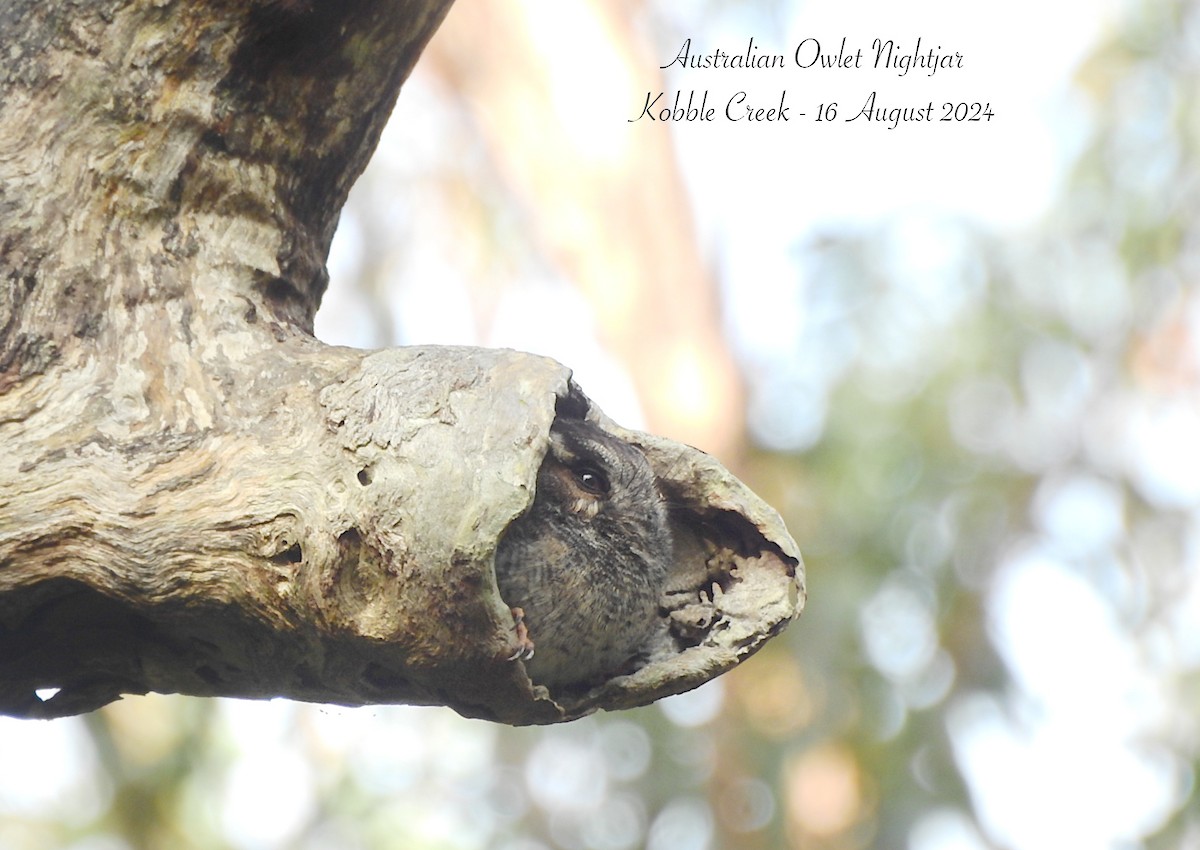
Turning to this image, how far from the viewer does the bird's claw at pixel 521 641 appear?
1.60m

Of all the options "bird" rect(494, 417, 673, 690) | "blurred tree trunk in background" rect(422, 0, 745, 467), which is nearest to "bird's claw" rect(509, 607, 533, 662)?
"bird" rect(494, 417, 673, 690)

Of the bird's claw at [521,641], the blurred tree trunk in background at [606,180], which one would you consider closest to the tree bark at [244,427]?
the bird's claw at [521,641]

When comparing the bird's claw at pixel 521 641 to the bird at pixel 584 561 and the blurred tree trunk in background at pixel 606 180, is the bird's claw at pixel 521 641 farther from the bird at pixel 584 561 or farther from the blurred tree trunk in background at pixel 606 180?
the blurred tree trunk in background at pixel 606 180

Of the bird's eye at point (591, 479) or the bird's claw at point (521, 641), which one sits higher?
the bird's eye at point (591, 479)

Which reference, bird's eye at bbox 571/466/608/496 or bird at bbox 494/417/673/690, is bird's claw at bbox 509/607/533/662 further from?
bird's eye at bbox 571/466/608/496

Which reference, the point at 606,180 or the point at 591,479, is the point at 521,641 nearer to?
the point at 591,479

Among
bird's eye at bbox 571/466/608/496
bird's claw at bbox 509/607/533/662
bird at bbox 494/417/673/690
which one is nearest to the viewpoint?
bird's claw at bbox 509/607/533/662

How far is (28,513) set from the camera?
1752mm

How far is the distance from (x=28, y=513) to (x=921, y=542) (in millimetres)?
8689

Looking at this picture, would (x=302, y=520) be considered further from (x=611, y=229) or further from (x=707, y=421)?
(x=707, y=421)

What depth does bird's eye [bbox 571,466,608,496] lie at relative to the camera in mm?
1808

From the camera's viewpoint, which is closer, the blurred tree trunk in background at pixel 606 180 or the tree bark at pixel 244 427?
the tree bark at pixel 244 427

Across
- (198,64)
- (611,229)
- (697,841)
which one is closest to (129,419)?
(198,64)

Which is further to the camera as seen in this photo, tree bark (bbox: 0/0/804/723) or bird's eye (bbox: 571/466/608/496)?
bird's eye (bbox: 571/466/608/496)
